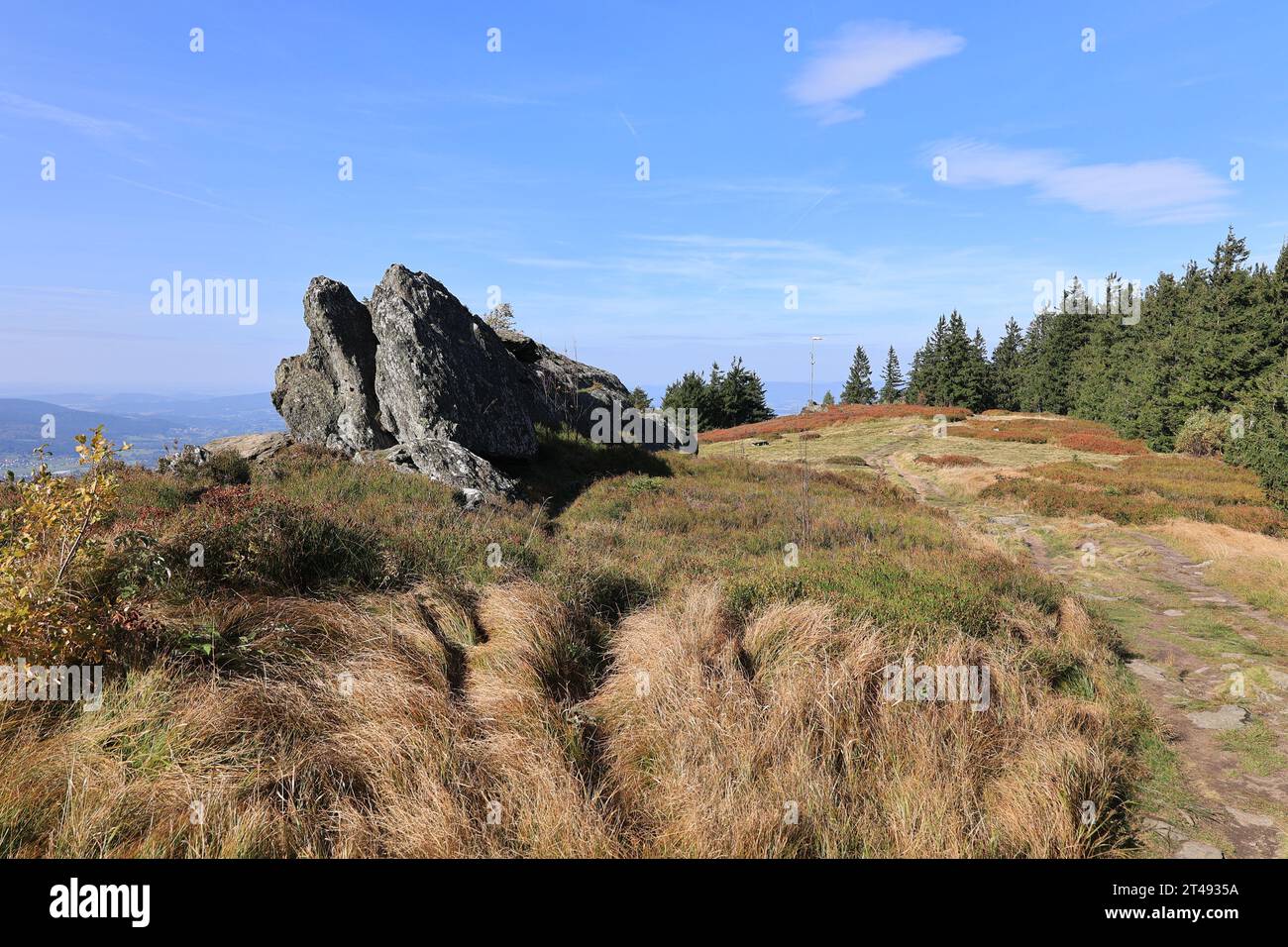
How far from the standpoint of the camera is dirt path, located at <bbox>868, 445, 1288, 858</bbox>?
446 cm

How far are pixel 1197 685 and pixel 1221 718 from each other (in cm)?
83

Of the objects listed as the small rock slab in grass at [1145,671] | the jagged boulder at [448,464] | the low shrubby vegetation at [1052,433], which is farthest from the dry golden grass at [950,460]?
the jagged boulder at [448,464]

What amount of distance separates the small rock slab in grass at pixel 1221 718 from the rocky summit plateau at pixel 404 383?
11027mm

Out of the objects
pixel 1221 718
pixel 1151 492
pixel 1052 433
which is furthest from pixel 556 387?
pixel 1052 433

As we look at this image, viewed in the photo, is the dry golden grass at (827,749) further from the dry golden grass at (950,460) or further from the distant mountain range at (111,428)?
the dry golden grass at (950,460)

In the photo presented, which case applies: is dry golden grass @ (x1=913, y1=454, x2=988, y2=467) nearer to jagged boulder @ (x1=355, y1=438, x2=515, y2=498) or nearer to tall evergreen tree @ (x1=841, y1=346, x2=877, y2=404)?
jagged boulder @ (x1=355, y1=438, x2=515, y2=498)

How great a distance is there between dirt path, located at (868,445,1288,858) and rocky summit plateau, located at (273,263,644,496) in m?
10.9

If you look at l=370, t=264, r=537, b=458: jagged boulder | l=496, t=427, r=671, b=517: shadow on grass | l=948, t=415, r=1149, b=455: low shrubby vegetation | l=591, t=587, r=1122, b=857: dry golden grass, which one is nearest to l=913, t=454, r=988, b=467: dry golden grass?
l=948, t=415, r=1149, b=455: low shrubby vegetation

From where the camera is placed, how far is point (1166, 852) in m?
4.20

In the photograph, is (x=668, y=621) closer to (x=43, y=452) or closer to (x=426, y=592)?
(x=426, y=592)

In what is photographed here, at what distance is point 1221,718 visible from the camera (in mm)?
6004

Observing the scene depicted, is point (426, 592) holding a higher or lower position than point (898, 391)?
lower
